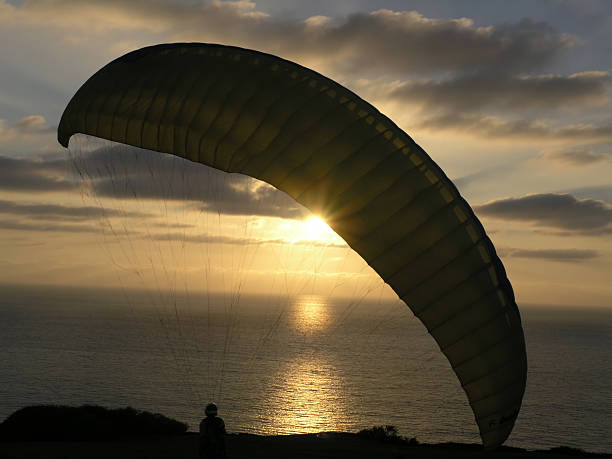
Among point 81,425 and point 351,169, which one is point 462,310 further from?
point 81,425

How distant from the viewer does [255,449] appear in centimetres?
1856

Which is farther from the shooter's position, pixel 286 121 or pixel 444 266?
pixel 286 121

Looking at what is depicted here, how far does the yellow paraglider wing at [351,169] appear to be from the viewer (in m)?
10.2

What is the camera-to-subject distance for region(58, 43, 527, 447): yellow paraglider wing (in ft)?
33.5

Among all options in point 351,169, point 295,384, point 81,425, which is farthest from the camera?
point 295,384

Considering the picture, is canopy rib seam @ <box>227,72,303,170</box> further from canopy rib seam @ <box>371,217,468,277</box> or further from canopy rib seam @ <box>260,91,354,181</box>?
canopy rib seam @ <box>371,217,468,277</box>

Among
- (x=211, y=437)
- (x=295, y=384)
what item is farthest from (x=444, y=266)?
(x=295, y=384)

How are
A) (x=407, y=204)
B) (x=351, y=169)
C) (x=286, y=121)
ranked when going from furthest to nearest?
(x=286, y=121)
(x=351, y=169)
(x=407, y=204)

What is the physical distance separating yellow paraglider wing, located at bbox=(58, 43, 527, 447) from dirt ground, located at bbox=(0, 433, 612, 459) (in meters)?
6.60

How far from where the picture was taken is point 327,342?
481 feet

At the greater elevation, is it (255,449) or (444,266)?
(444,266)

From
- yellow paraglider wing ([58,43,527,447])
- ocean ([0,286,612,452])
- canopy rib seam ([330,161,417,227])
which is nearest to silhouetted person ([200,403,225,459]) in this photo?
yellow paraglider wing ([58,43,527,447])

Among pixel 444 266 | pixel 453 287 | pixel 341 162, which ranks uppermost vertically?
pixel 341 162

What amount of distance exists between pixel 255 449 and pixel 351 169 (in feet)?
37.3
